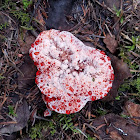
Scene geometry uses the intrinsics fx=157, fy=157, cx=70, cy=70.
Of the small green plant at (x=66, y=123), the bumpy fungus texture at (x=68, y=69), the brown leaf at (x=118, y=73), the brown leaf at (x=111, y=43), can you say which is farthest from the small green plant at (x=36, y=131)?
the brown leaf at (x=111, y=43)

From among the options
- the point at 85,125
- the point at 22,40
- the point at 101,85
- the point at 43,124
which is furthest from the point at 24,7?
the point at 85,125

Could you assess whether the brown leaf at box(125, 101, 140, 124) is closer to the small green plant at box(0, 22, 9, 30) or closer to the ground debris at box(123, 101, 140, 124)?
the ground debris at box(123, 101, 140, 124)

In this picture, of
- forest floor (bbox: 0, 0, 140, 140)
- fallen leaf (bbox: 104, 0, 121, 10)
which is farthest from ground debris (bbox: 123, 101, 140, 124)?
fallen leaf (bbox: 104, 0, 121, 10)

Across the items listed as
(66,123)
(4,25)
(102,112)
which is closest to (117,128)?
(102,112)

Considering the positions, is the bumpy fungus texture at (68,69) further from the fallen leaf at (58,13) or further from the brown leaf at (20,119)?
the brown leaf at (20,119)

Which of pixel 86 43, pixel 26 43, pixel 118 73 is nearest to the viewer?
pixel 26 43

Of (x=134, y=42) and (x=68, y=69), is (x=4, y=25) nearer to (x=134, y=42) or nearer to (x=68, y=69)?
(x=68, y=69)
